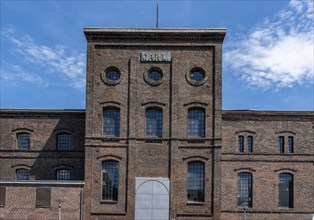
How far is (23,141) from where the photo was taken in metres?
34.8

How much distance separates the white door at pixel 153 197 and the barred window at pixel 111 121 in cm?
369

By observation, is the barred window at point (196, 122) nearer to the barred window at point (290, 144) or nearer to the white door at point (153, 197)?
the white door at point (153, 197)

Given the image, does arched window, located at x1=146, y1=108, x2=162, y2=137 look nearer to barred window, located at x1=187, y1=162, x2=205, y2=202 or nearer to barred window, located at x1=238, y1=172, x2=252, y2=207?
barred window, located at x1=187, y1=162, x2=205, y2=202

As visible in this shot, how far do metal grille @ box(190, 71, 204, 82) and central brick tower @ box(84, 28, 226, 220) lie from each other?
7 cm

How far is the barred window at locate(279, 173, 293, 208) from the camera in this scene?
3362 centimetres

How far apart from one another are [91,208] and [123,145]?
15.2 ft

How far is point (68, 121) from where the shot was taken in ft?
113

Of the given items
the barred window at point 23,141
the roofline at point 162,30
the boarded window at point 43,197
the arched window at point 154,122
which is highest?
the roofline at point 162,30

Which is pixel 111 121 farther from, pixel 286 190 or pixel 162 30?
pixel 286 190

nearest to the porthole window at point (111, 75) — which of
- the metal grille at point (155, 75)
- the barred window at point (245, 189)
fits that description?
the metal grille at point (155, 75)

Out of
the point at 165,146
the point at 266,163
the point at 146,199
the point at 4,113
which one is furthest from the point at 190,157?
the point at 4,113

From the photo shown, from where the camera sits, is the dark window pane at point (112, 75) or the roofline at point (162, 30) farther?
the dark window pane at point (112, 75)

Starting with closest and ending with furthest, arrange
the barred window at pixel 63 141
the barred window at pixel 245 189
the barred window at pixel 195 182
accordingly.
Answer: the barred window at pixel 195 182 → the barred window at pixel 245 189 → the barred window at pixel 63 141

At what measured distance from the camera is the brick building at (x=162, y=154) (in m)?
30.0
